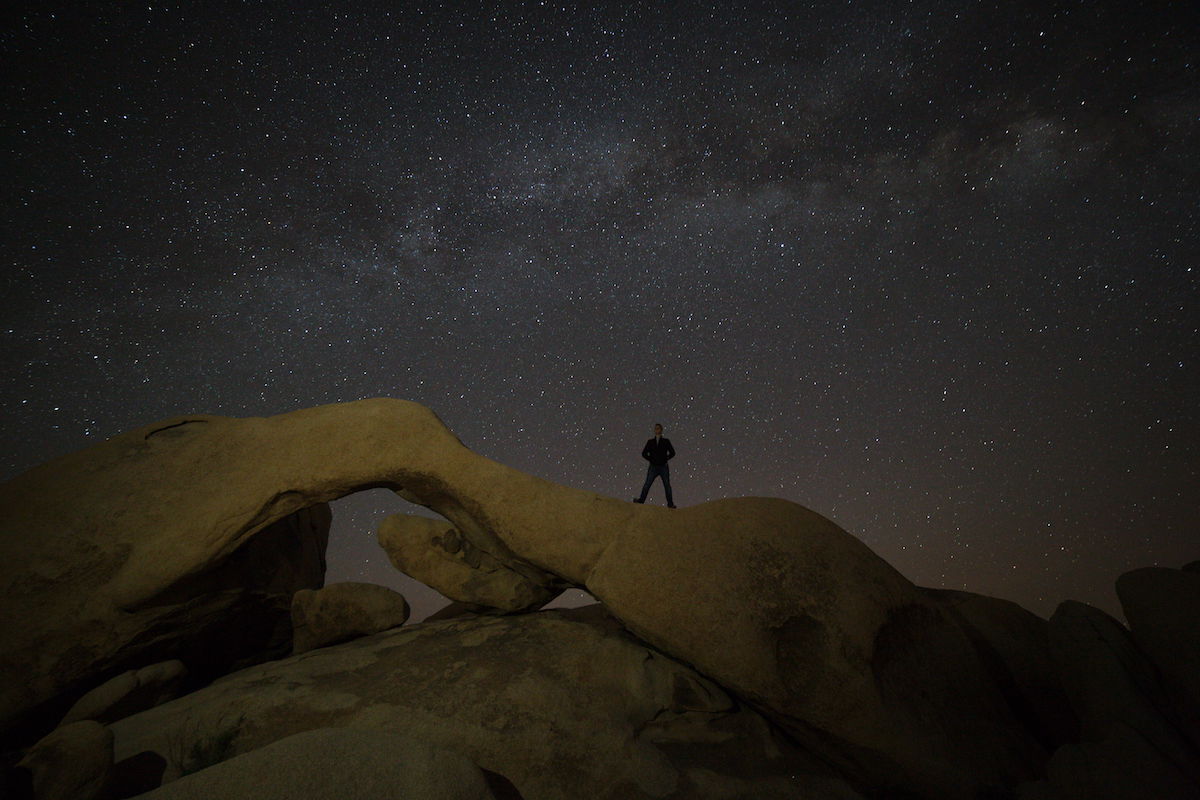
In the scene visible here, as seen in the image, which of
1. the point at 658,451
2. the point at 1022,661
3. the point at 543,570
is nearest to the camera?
the point at 1022,661

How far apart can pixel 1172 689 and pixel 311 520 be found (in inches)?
505

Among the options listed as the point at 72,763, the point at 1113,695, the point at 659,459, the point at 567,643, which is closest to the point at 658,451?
the point at 659,459

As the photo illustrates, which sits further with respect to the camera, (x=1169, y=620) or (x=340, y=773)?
(x=1169, y=620)

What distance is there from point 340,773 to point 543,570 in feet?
12.1

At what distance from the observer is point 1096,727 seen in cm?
509

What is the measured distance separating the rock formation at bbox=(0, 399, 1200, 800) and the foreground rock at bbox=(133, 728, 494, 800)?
1.58m

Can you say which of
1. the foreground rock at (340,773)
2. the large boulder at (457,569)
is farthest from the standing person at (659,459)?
the foreground rock at (340,773)

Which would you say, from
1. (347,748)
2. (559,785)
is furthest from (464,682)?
(347,748)

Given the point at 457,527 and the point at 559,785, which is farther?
Answer: the point at 457,527

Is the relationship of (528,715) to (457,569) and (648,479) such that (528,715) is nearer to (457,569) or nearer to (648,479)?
(457,569)

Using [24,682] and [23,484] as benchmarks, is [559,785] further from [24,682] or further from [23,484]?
[23,484]

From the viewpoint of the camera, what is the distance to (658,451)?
10.9m

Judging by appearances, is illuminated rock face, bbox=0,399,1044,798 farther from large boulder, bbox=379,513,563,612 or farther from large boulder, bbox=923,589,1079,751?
large boulder, bbox=923,589,1079,751

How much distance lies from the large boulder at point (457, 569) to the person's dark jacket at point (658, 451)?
3.93m
